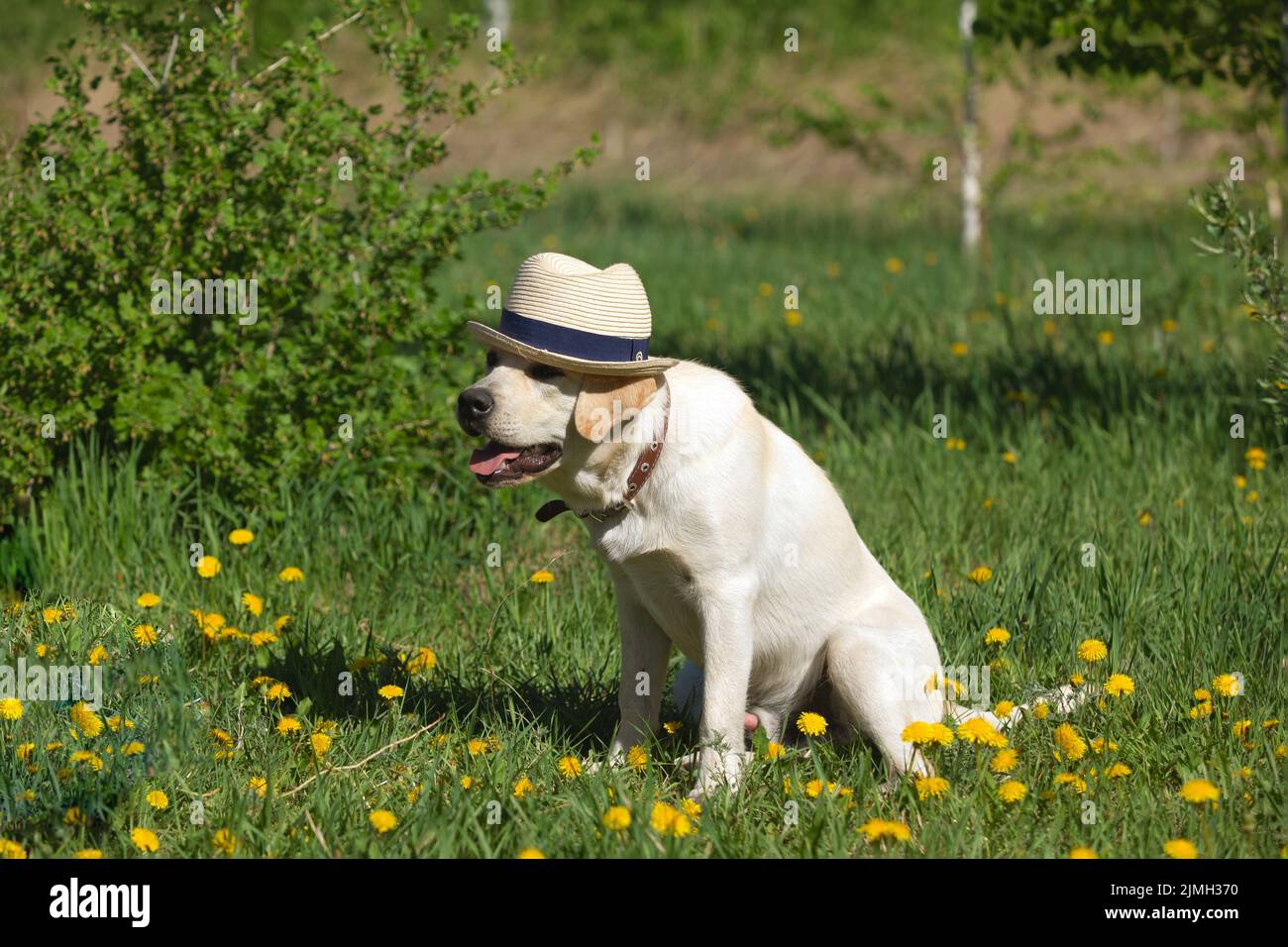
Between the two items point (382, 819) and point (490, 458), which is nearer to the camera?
point (382, 819)

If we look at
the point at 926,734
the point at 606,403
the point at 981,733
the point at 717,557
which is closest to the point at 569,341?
the point at 606,403

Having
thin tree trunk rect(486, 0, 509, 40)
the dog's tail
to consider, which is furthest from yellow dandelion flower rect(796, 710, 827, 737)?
thin tree trunk rect(486, 0, 509, 40)

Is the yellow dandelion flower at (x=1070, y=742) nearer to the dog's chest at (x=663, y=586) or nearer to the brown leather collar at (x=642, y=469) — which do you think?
the dog's chest at (x=663, y=586)

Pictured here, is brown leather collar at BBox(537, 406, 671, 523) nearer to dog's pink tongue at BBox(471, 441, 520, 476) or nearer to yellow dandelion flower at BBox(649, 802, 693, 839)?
dog's pink tongue at BBox(471, 441, 520, 476)

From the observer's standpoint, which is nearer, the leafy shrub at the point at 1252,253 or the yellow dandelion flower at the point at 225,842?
the yellow dandelion flower at the point at 225,842

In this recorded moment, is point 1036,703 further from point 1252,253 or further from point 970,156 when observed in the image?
point 970,156

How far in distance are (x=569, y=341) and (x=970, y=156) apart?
8.50 metres

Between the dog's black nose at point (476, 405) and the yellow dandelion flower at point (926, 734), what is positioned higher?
the dog's black nose at point (476, 405)

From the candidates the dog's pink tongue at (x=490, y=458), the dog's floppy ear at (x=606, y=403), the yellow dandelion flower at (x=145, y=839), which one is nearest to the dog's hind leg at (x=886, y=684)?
the dog's floppy ear at (x=606, y=403)

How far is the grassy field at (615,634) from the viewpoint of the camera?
9.29 ft

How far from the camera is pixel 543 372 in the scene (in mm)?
2910

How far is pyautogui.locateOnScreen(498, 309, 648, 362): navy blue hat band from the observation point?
2.85 metres

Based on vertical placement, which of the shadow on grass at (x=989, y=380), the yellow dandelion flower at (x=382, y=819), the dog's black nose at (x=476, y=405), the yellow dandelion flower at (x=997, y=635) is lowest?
the yellow dandelion flower at (x=382, y=819)

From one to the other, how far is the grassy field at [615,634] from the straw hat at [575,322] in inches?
35.7
